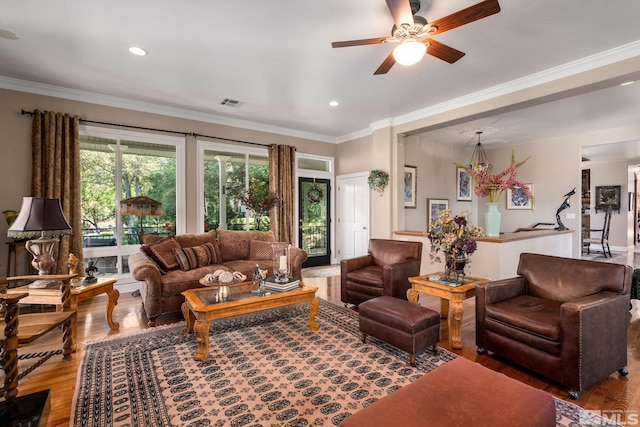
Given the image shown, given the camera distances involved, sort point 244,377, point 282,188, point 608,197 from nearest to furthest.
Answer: point 244,377
point 282,188
point 608,197

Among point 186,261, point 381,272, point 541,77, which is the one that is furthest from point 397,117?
point 186,261

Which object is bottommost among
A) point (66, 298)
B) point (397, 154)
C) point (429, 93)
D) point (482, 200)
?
point (66, 298)

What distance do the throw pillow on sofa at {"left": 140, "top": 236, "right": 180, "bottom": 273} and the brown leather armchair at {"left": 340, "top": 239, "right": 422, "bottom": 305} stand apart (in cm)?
220

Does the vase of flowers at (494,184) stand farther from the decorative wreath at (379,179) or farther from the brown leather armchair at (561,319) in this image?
the decorative wreath at (379,179)

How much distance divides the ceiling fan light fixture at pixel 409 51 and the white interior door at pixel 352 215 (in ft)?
13.3

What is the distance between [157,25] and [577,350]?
4.23 metres

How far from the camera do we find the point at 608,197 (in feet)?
29.6

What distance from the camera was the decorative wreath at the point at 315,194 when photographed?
22.5ft

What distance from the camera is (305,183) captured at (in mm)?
6777

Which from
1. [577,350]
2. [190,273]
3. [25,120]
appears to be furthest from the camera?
[25,120]

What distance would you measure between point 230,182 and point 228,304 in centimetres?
355

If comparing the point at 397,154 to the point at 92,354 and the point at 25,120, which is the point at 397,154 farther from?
the point at 25,120

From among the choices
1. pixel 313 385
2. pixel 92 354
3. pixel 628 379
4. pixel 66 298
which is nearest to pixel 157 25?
pixel 66 298

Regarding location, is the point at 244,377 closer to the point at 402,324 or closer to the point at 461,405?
the point at 402,324
